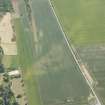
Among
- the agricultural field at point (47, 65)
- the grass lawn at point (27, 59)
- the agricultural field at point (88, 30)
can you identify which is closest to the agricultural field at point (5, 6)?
the agricultural field at point (47, 65)

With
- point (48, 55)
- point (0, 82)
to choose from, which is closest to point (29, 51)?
point (48, 55)

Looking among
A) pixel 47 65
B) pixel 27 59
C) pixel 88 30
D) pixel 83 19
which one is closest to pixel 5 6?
pixel 83 19

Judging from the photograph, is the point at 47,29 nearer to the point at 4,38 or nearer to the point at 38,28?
the point at 38,28

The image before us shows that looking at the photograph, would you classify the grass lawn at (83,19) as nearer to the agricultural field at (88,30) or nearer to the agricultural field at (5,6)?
the agricultural field at (88,30)

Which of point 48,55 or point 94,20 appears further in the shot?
point 94,20

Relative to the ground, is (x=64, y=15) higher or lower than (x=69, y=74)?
higher

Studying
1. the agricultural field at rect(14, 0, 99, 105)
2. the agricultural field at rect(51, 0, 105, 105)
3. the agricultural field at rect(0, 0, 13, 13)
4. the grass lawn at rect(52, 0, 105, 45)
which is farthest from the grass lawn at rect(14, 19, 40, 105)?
the grass lawn at rect(52, 0, 105, 45)

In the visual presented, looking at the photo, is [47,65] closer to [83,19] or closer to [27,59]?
[27,59]
